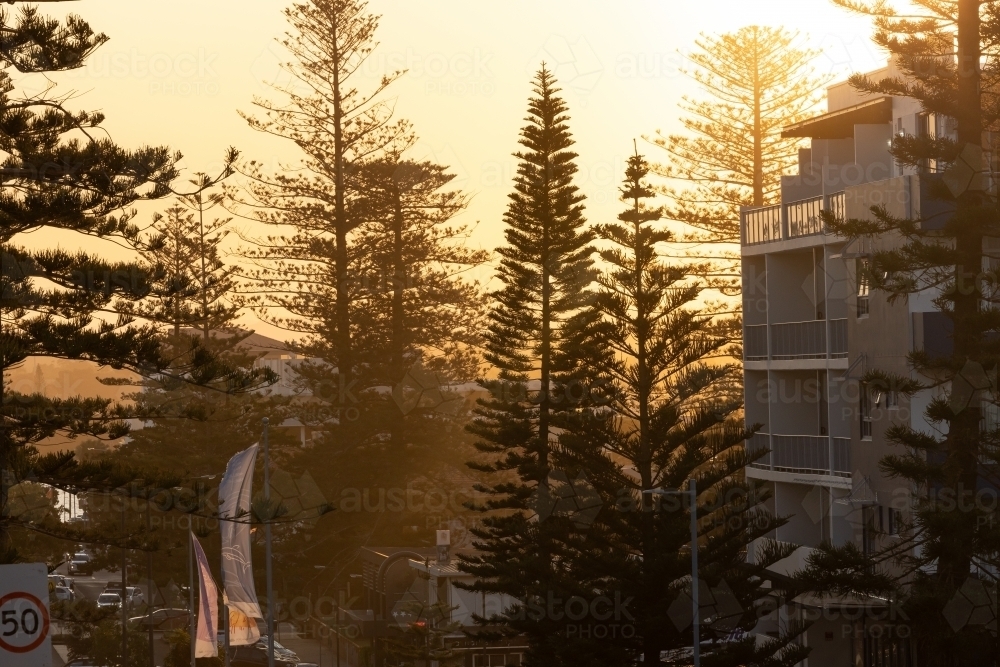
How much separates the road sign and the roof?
21667mm

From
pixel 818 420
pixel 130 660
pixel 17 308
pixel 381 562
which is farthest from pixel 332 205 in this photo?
pixel 17 308

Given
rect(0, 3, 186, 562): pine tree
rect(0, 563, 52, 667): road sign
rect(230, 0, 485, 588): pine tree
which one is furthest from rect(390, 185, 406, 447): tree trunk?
rect(0, 563, 52, 667): road sign

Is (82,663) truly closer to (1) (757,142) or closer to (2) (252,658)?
(2) (252,658)

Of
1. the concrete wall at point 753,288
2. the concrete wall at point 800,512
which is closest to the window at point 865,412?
the concrete wall at point 800,512

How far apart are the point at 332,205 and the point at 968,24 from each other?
96.2 ft

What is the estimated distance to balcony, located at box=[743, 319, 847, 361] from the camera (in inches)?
988

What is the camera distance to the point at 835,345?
82.4 feet

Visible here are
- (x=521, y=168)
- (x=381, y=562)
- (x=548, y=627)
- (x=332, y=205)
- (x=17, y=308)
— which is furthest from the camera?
(x=332, y=205)

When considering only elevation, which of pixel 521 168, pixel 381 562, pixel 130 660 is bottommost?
pixel 130 660

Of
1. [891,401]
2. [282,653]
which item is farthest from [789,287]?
[282,653]

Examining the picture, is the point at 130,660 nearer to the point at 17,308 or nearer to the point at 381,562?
the point at 381,562

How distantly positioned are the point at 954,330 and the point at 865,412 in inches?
249

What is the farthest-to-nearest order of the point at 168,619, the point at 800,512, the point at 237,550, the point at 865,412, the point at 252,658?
the point at 168,619 < the point at 252,658 < the point at 800,512 < the point at 865,412 < the point at 237,550

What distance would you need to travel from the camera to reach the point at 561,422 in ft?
88.5
